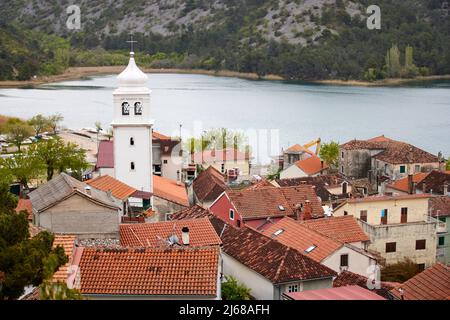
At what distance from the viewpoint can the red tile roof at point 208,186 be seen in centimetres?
1238

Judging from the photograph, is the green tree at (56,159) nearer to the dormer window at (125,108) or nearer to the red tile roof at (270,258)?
the dormer window at (125,108)

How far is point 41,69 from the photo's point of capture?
2248 inches

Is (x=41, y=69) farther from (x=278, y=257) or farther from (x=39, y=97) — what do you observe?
(x=278, y=257)

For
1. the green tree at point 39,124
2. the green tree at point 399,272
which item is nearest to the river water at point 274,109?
the green tree at point 39,124

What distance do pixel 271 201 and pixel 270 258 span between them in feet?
11.7

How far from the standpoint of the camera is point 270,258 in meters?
6.52

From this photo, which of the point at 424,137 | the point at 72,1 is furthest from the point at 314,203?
the point at 72,1

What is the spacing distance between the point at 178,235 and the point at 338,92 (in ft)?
142

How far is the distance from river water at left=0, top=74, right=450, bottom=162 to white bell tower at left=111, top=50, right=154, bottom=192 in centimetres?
940

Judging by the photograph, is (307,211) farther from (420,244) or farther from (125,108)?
(125,108)

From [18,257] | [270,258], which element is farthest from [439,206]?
[18,257]

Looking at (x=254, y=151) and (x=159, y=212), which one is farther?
(x=254, y=151)

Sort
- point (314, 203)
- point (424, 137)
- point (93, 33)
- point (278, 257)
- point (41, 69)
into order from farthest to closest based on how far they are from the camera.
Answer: point (93, 33) < point (41, 69) < point (424, 137) < point (314, 203) < point (278, 257)

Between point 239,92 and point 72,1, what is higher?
point 72,1
